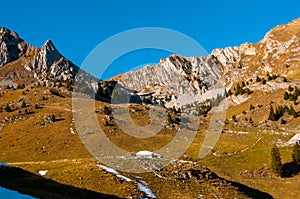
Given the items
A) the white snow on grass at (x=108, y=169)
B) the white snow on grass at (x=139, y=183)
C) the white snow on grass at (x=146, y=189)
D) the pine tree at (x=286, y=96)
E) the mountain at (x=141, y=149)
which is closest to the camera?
the white snow on grass at (x=146, y=189)

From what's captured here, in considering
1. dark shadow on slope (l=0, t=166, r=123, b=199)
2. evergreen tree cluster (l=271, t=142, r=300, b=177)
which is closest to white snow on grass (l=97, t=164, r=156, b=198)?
dark shadow on slope (l=0, t=166, r=123, b=199)

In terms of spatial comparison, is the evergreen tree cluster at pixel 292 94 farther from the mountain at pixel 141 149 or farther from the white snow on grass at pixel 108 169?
the white snow on grass at pixel 108 169

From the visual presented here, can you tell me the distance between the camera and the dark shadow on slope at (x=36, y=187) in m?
40.0

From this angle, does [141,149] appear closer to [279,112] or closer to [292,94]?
[279,112]

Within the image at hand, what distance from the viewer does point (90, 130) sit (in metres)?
118

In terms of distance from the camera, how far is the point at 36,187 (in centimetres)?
Answer: 4341

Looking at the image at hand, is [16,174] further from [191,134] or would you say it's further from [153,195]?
[191,134]

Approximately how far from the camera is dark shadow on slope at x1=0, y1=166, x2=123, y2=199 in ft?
131

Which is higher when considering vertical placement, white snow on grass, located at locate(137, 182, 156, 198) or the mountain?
the mountain

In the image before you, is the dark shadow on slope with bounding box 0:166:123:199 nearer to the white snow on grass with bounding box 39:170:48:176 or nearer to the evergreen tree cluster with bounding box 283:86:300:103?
the white snow on grass with bounding box 39:170:48:176

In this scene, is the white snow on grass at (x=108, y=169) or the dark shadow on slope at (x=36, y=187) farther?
the white snow on grass at (x=108, y=169)

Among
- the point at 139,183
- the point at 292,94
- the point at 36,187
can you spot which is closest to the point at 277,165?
the point at 139,183

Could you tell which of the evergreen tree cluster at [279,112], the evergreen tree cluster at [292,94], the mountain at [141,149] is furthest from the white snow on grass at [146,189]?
the evergreen tree cluster at [292,94]

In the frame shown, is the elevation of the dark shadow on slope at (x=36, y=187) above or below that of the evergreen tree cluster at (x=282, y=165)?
above
